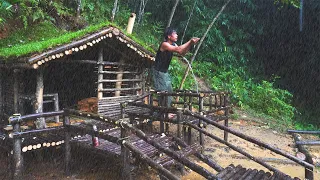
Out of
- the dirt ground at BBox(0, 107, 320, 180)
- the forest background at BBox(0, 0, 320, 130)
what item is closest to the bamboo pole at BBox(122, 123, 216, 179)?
the dirt ground at BBox(0, 107, 320, 180)

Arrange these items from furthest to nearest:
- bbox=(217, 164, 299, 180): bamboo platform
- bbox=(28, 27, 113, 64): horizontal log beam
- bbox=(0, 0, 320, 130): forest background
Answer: bbox=(0, 0, 320, 130): forest background
bbox=(28, 27, 113, 64): horizontal log beam
bbox=(217, 164, 299, 180): bamboo platform

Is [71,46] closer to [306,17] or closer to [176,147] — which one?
[176,147]

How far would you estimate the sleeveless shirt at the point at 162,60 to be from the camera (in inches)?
285

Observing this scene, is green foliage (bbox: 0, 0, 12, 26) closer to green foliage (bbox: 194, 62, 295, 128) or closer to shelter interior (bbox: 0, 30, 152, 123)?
shelter interior (bbox: 0, 30, 152, 123)

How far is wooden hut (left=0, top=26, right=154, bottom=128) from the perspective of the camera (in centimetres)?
772

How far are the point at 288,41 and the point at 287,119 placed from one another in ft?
25.3

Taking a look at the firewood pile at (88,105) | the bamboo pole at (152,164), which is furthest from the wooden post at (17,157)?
the firewood pile at (88,105)

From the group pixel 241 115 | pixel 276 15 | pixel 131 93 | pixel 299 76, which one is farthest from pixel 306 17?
pixel 131 93

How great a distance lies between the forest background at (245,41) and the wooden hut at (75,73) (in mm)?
3652

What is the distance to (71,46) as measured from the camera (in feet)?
24.7

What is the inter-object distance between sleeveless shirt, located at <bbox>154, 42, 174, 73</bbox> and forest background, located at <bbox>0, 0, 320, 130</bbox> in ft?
26.5

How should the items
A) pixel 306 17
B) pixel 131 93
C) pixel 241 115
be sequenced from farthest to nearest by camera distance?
pixel 306 17 → pixel 241 115 → pixel 131 93

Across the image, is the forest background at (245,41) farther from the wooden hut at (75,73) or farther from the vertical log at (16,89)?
the vertical log at (16,89)

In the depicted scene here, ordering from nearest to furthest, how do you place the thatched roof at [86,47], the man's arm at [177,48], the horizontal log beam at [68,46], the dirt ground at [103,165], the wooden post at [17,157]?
the wooden post at [17,157]
the man's arm at [177,48]
the dirt ground at [103,165]
the horizontal log beam at [68,46]
the thatched roof at [86,47]
